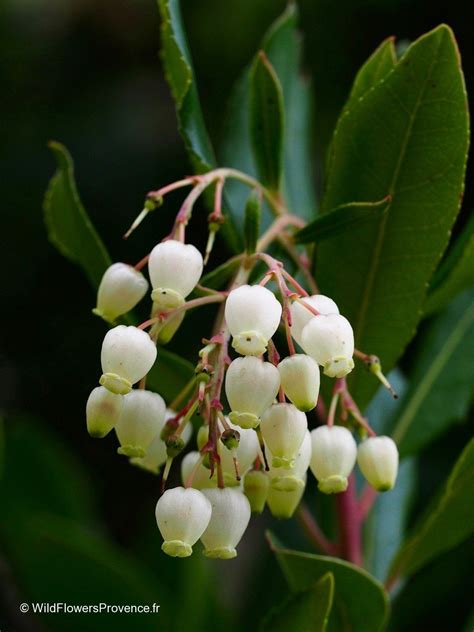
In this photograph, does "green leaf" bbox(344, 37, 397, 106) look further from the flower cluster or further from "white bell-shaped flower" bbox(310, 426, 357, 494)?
"white bell-shaped flower" bbox(310, 426, 357, 494)

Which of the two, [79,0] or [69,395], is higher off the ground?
[79,0]

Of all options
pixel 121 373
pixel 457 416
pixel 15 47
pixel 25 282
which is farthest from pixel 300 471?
pixel 15 47

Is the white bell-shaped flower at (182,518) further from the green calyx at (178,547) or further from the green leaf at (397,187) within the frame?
the green leaf at (397,187)

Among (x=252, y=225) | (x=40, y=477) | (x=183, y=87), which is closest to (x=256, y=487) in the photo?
(x=252, y=225)

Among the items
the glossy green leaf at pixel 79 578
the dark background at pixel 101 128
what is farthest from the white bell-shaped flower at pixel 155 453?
the dark background at pixel 101 128

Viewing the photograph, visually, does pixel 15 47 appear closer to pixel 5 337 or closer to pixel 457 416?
pixel 5 337
